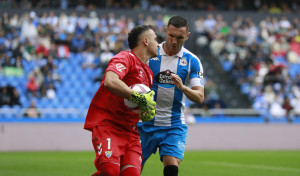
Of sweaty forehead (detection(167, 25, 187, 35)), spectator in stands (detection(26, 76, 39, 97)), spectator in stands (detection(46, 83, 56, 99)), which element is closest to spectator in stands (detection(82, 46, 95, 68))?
spectator in stands (detection(46, 83, 56, 99))

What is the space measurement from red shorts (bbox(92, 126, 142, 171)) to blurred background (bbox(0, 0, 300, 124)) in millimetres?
12903

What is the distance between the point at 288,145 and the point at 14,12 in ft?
44.1

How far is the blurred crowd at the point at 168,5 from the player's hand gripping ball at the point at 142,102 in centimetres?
2025

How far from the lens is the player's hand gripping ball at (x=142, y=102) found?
518 centimetres

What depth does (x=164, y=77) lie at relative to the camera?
6.98 m

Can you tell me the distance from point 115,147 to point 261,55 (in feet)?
63.5

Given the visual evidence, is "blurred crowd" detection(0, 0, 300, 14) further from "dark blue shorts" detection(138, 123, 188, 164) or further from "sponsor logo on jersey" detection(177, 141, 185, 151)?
"sponsor logo on jersey" detection(177, 141, 185, 151)

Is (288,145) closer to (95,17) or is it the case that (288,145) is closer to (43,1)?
(95,17)

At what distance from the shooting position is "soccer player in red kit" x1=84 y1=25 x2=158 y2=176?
5309 mm

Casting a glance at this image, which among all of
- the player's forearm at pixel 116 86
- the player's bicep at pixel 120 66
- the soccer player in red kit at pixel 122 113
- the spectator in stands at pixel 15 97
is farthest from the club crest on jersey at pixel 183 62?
the spectator in stands at pixel 15 97

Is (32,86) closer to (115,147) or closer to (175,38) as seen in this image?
(175,38)

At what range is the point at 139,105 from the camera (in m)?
5.26

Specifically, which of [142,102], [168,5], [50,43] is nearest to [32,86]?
[50,43]

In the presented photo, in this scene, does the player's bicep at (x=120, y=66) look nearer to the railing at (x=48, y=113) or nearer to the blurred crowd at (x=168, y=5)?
the railing at (x=48, y=113)
